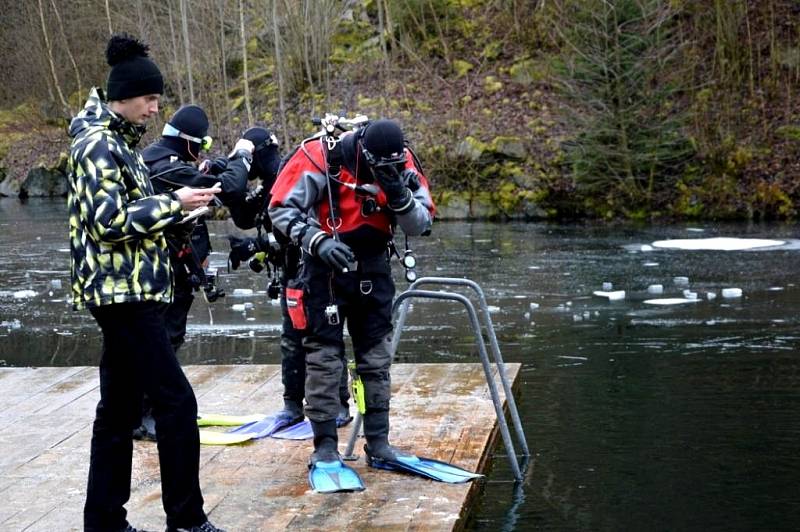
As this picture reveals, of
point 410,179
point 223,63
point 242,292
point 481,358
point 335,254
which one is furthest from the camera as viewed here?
point 223,63

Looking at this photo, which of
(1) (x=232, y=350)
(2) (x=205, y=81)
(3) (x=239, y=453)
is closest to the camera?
(3) (x=239, y=453)

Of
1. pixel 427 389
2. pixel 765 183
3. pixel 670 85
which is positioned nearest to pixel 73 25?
pixel 670 85

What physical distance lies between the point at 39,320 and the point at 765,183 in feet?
48.7

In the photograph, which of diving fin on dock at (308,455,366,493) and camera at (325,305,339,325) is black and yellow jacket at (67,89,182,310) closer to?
camera at (325,305,339,325)

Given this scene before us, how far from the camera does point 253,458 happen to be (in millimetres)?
→ 6078

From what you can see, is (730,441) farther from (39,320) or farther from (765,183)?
(765,183)

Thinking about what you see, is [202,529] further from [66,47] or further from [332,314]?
[66,47]

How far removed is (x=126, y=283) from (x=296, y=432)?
236cm

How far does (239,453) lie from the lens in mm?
6191

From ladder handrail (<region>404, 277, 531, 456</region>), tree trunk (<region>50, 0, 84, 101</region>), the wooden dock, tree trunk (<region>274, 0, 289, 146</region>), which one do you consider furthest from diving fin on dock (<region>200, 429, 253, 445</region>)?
tree trunk (<region>50, 0, 84, 101</region>)

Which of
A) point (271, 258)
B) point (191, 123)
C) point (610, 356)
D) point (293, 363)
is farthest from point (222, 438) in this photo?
point (610, 356)

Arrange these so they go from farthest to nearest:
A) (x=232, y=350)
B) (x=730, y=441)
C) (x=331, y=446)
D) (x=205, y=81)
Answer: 1. (x=205, y=81)
2. (x=232, y=350)
3. (x=730, y=441)
4. (x=331, y=446)

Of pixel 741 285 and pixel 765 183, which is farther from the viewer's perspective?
pixel 765 183

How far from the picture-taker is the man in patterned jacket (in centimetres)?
440
